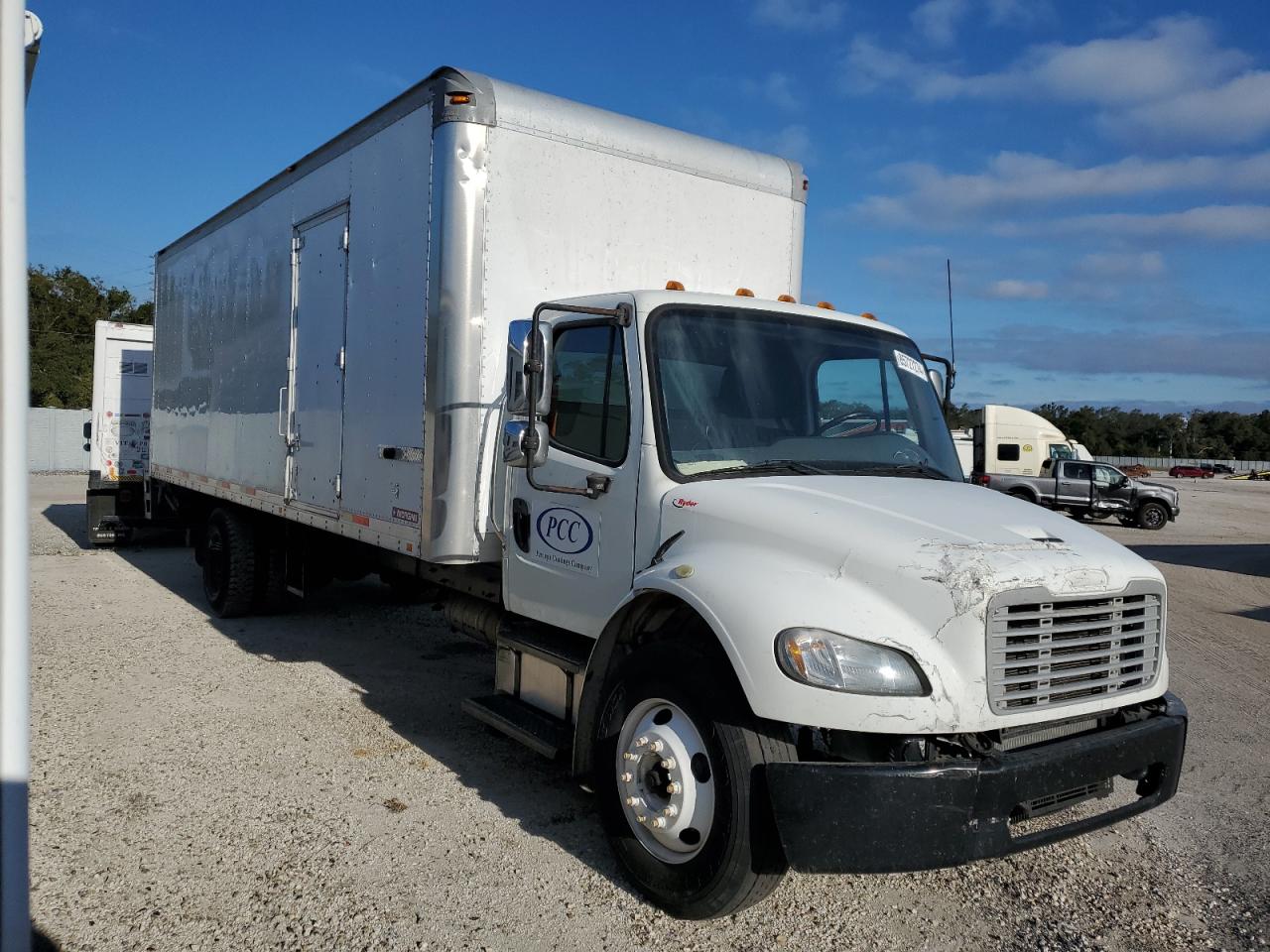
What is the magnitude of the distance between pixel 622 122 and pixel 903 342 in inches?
80.2

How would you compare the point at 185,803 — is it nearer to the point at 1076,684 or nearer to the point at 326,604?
the point at 1076,684

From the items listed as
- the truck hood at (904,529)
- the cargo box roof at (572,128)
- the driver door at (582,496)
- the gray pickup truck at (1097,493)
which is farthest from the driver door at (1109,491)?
the driver door at (582,496)

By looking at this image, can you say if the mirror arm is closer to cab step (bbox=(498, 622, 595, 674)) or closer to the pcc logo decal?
the pcc logo decal

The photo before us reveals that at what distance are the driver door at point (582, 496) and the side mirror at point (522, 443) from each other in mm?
176

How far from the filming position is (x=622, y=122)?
557 cm

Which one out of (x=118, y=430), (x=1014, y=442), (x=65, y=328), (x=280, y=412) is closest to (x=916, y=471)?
(x=280, y=412)

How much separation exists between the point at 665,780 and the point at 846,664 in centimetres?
97

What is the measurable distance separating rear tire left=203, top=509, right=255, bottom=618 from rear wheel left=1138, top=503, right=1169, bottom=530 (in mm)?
24018

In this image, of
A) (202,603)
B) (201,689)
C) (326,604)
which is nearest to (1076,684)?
(201,689)

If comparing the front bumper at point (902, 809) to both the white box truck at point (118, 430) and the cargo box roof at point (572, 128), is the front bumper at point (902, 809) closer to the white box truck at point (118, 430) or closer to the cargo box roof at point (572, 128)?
the cargo box roof at point (572, 128)

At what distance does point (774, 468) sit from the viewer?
414 cm

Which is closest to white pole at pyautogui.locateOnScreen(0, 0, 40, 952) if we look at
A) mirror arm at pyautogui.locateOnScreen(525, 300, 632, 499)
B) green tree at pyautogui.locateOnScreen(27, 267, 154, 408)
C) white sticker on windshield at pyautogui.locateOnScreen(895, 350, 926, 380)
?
mirror arm at pyautogui.locateOnScreen(525, 300, 632, 499)

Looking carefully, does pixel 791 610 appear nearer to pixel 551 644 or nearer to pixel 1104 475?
pixel 551 644

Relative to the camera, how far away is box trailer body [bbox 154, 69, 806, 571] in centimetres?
507
